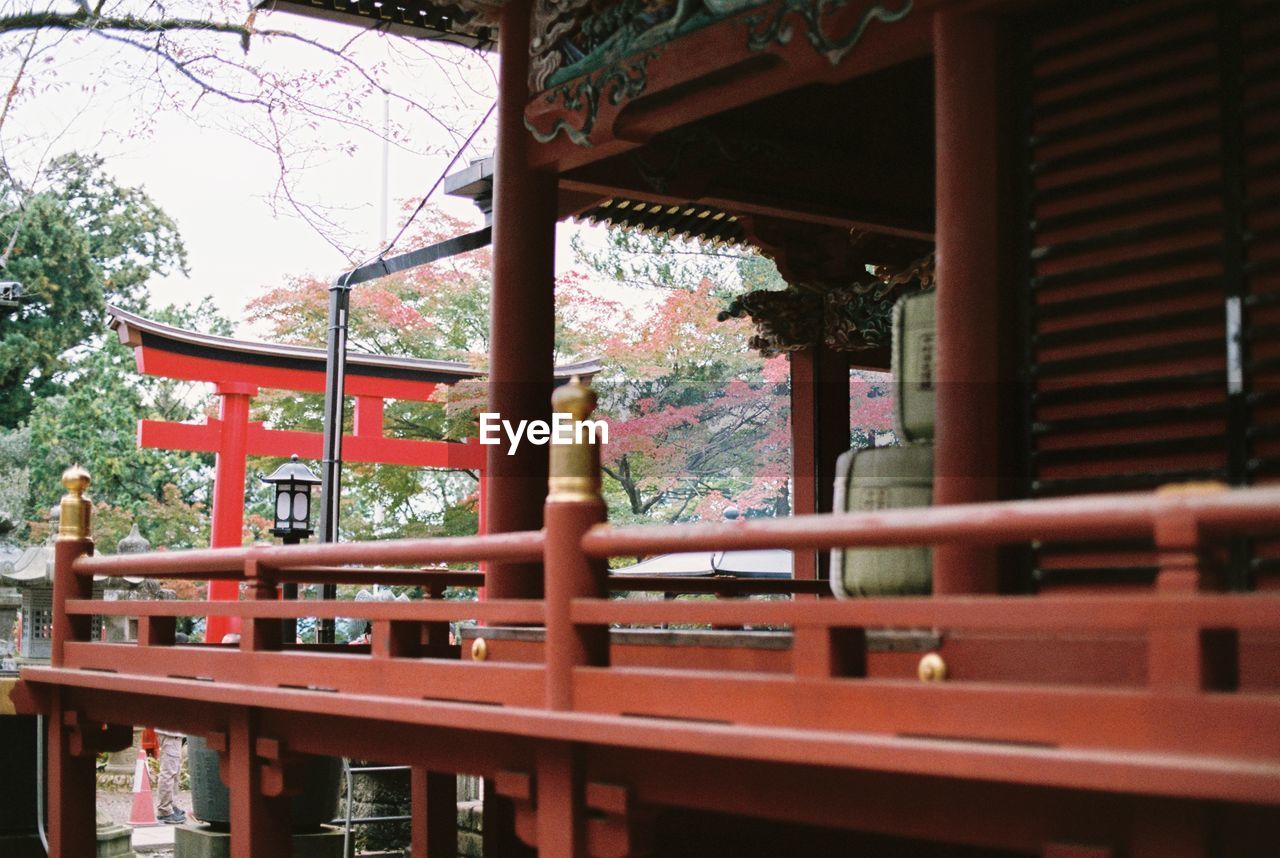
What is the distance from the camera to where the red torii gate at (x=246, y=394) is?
16078mm

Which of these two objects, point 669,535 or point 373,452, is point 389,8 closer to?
point 669,535

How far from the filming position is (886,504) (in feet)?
15.5

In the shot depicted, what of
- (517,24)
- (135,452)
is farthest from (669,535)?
(135,452)

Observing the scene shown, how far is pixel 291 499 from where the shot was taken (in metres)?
11.7

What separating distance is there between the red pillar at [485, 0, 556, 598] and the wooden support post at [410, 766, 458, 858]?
4.26ft

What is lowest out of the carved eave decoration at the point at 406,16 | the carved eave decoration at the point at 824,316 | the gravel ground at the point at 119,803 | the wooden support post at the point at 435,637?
the gravel ground at the point at 119,803

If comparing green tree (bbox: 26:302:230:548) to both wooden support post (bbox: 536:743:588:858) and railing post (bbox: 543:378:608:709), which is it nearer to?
wooden support post (bbox: 536:743:588:858)

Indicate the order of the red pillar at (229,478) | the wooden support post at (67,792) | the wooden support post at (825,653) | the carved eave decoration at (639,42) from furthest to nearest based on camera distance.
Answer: the red pillar at (229,478)
the wooden support post at (67,792)
the carved eave decoration at (639,42)
the wooden support post at (825,653)

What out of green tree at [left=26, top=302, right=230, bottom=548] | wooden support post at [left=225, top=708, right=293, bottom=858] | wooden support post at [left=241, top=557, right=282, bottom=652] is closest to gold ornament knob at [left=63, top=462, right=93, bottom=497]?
wooden support post at [left=241, top=557, right=282, bottom=652]

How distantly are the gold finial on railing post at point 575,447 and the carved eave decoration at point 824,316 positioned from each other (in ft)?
19.5

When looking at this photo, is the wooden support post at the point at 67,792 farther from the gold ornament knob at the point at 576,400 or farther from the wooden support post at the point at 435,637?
the gold ornament knob at the point at 576,400

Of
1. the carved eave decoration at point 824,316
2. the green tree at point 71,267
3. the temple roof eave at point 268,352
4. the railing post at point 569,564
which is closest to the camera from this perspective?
the railing post at point 569,564

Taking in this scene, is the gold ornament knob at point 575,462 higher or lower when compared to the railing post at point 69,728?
higher

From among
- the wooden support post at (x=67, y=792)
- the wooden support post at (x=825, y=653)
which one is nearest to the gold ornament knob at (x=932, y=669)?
the wooden support post at (x=825, y=653)
